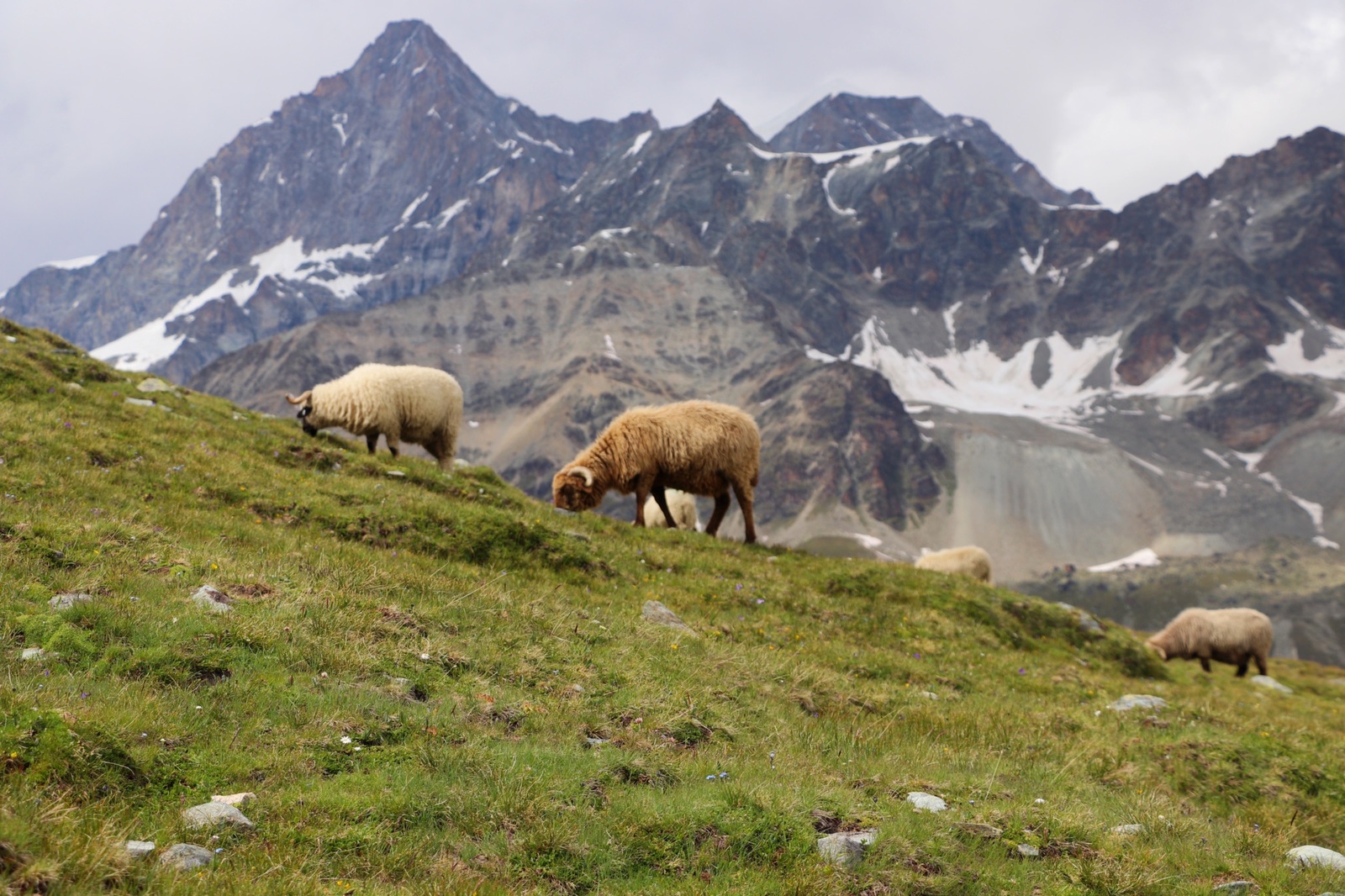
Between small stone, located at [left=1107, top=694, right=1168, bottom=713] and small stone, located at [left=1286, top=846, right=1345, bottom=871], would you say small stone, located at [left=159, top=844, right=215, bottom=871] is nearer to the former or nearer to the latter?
small stone, located at [left=1286, top=846, right=1345, bottom=871]

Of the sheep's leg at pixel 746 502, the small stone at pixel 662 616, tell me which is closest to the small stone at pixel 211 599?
the small stone at pixel 662 616

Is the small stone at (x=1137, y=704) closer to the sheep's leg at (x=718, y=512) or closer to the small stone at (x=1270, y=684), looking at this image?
the sheep's leg at (x=718, y=512)

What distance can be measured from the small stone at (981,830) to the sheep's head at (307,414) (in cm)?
2307

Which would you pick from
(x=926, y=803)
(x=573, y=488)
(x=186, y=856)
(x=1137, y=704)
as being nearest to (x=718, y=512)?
(x=573, y=488)

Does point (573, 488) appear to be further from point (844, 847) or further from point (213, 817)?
point (213, 817)

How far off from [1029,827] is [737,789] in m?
3.14

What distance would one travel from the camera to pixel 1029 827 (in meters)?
8.45

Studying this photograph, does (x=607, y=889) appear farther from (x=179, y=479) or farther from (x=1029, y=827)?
(x=179, y=479)

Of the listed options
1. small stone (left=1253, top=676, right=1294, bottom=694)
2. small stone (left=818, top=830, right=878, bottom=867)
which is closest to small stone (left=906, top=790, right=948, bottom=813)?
small stone (left=818, top=830, right=878, bottom=867)

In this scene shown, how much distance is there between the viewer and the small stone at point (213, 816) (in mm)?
6195

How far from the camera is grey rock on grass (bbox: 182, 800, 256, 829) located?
20.3 ft

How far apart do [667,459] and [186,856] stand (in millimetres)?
20763

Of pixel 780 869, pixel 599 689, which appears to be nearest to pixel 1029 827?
pixel 780 869

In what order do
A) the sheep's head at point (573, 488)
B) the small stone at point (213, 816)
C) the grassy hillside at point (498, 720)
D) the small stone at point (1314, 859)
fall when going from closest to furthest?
the small stone at point (213, 816) < the grassy hillside at point (498, 720) < the small stone at point (1314, 859) < the sheep's head at point (573, 488)
